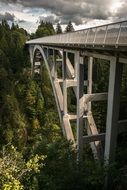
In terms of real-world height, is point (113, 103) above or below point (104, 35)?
below

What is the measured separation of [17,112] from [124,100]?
22.0 m

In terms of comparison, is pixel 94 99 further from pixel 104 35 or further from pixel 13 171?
pixel 13 171

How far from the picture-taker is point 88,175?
44.7ft

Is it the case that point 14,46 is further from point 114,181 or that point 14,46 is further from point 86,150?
point 114,181

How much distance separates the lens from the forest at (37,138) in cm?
1298

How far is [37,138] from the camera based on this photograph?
122 feet

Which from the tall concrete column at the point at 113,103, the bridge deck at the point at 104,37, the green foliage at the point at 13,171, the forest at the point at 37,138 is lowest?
the forest at the point at 37,138

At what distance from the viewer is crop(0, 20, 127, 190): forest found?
42.6ft

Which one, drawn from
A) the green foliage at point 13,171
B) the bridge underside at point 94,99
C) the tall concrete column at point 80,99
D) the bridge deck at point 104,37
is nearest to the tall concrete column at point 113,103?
the bridge underside at point 94,99

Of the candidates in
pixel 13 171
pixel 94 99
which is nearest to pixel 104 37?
pixel 94 99

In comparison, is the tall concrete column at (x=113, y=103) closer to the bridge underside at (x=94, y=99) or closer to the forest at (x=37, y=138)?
the bridge underside at (x=94, y=99)

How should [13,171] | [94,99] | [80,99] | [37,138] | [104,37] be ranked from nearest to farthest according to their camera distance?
[13,171] → [104,37] → [94,99] → [80,99] → [37,138]

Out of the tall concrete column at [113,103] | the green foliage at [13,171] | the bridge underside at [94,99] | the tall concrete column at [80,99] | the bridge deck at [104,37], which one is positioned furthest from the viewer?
the tall concrete column at [80,99]

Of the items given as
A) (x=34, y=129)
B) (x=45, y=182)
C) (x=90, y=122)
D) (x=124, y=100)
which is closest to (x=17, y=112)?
(x=34, y=129)
